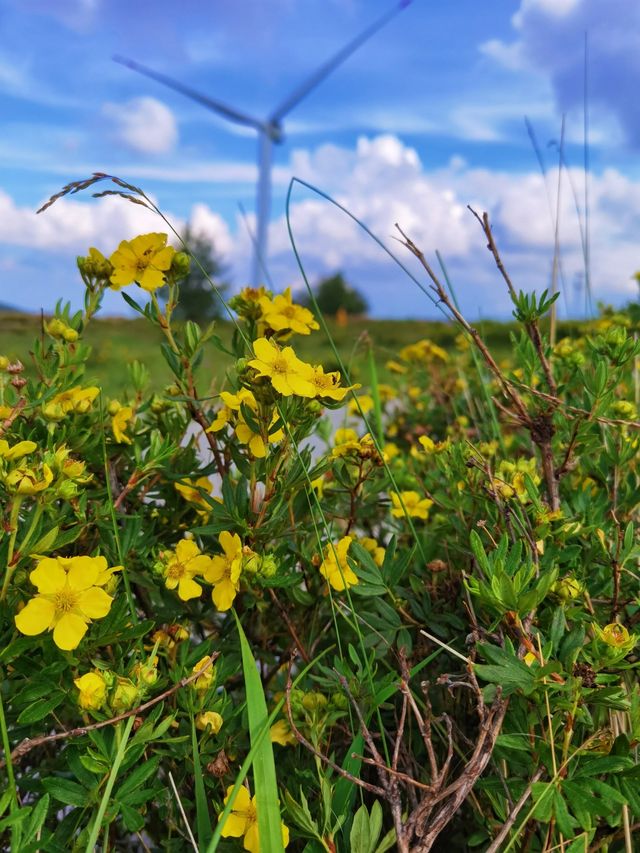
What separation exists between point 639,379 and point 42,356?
1.80 metres

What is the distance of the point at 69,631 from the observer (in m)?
0.85

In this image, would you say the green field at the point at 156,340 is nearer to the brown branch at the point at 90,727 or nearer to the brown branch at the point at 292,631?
the brown branch at the point at 292,631

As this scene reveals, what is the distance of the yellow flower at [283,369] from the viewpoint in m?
0.89

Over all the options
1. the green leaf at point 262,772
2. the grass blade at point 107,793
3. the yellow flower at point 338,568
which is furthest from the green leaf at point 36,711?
the yellow flower at point 338,568

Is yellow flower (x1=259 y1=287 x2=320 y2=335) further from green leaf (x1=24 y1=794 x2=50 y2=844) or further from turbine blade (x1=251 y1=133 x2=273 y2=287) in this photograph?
turbine blade (x1=251 y1=133 x2=273 y2=287)

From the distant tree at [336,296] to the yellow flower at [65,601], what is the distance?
74.1 feet

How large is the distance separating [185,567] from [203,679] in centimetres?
16

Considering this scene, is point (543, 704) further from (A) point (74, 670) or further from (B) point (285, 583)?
(A) point (74, 670)

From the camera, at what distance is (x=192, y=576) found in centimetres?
101

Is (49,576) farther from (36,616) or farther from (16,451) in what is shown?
(16,451)

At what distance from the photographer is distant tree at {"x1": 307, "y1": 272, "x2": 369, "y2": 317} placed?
77.2ft

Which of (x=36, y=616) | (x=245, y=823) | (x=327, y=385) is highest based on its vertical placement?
(x=327, y=385)

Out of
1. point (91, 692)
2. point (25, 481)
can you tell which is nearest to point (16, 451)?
point (25, 481)

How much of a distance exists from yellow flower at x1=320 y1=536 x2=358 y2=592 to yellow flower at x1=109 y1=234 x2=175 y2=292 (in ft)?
1.45
